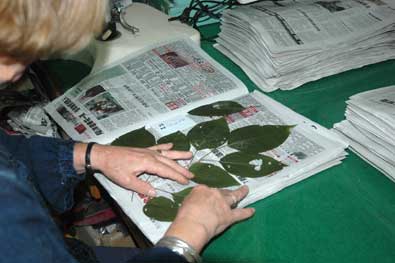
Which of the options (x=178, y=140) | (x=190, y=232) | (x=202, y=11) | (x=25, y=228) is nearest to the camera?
(x=25, y=228)

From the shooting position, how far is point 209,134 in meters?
0.84

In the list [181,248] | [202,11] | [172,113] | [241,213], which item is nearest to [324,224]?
[241,213]

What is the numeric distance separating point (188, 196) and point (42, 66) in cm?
63

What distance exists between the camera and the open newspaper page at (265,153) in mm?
723

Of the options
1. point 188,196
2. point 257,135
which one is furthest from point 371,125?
point 188,196

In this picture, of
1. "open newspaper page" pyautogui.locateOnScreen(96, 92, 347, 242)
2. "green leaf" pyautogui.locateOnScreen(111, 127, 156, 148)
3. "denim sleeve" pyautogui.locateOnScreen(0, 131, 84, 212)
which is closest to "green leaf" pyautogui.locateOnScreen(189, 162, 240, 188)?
"open newspaper page" pyautogui.locateOnScreen(96, 92, 347, 242)

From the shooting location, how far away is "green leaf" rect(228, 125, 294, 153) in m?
0.80

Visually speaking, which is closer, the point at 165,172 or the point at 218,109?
the point at 165,172

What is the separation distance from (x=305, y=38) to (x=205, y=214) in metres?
0.53

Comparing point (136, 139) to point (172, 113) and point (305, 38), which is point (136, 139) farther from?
point (305, 38)

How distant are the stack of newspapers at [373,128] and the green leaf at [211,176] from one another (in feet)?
0.83

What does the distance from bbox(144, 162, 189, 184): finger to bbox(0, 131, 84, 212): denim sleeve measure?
0.50 ft

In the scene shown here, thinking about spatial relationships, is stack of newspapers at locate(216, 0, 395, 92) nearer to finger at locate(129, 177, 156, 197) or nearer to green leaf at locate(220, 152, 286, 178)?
green leaf at locate(220, 152, 286, 178)

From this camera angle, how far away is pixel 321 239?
679 millimetres
